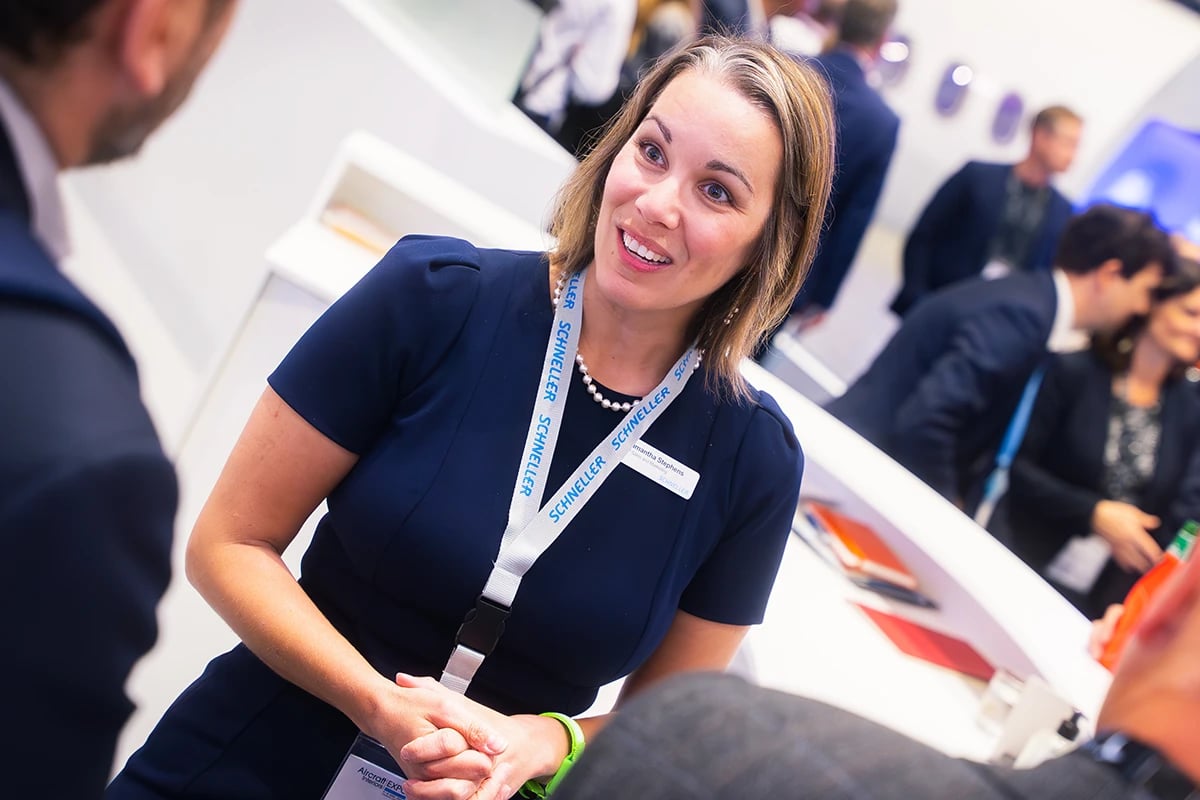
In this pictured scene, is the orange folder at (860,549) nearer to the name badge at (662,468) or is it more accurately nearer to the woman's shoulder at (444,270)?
the name badge at (662,468)

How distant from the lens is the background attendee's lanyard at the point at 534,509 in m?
1.42

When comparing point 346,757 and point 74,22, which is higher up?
point 74,22

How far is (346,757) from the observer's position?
148 centimetres

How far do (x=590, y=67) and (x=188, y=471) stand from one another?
11.5ft

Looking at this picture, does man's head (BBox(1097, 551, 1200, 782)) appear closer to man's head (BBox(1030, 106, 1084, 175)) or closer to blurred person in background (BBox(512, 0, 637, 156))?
blurred person in background (BBox(512, 0, 637, 156))

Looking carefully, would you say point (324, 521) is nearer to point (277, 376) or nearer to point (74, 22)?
point (277, 376)

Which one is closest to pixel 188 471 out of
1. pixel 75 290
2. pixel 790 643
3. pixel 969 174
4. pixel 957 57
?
pixel 790 643

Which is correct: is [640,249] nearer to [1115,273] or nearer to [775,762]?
[775,762]

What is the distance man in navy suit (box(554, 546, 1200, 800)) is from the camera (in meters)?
0.70

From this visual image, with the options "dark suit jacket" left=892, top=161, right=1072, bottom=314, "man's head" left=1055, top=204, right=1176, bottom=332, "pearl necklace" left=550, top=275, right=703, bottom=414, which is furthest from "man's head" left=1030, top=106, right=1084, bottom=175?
"pearl necklace" left=550, top=275, right=703, bottom=414

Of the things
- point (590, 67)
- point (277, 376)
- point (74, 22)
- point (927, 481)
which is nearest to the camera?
Answer: point (74, 22)

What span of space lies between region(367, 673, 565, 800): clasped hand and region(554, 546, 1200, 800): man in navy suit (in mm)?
583

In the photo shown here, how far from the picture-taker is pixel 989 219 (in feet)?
17.0

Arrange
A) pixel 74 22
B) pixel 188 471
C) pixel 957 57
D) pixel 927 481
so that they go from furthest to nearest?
1. pixel 957 57
2. pixel 927 481
3. pixel 188 471
4. pixel 74 22
